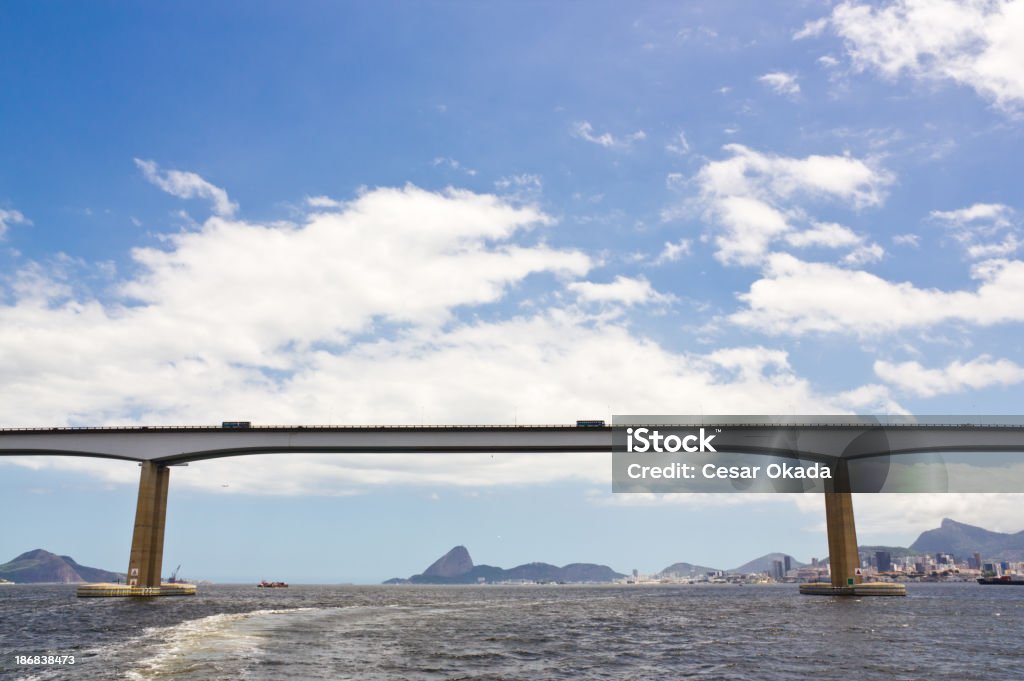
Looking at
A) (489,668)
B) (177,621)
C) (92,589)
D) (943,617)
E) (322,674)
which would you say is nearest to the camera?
(322,674)

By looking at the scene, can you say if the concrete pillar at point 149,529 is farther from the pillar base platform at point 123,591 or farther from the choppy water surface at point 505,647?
the choppy water surface at point 505,647

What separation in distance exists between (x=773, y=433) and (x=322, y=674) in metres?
82.5

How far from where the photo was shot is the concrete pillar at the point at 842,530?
9550 centimetres

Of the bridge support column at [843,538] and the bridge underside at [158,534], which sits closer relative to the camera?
the bridge underside at [158,534]

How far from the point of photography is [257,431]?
331ft

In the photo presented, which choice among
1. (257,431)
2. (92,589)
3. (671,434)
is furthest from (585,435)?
(92,589)

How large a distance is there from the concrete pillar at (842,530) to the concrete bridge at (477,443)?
0.42 ft

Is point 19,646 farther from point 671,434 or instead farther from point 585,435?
point 671,434

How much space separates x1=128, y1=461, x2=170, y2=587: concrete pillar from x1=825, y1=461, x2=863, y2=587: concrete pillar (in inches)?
3413

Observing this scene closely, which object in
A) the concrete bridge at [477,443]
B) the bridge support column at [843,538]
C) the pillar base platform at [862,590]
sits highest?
the concrete bridge at [477,443]

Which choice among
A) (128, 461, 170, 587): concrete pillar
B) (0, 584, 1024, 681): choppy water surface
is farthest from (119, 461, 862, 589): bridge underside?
(0, 584, 1024, 681): choppy water surface

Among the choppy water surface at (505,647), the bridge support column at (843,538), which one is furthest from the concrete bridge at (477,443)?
the choppy water surface at (505,647)

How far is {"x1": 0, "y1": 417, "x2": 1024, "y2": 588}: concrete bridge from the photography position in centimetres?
9644

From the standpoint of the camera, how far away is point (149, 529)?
9400cm
